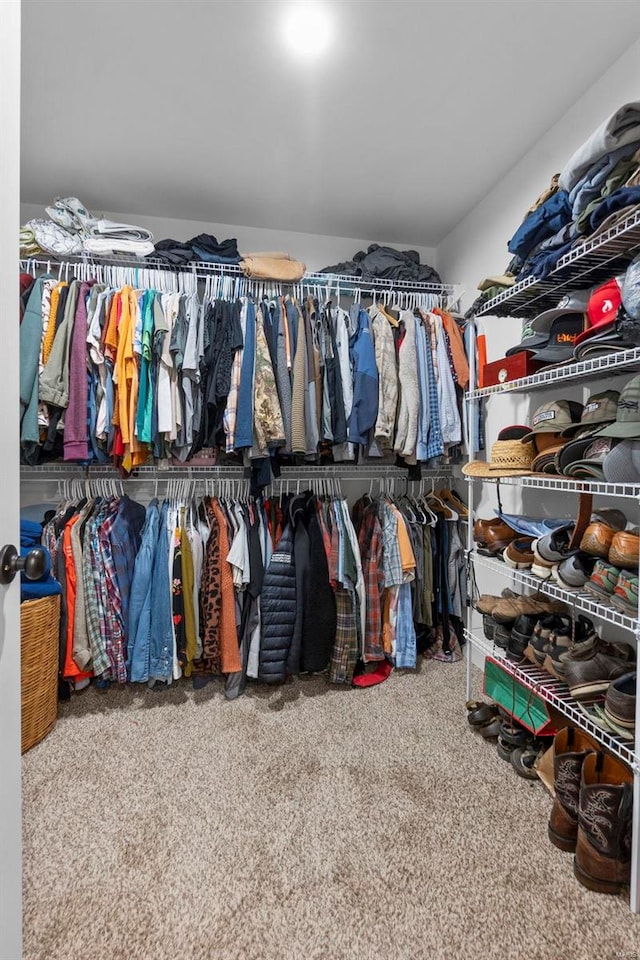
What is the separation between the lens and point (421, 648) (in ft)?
8.18

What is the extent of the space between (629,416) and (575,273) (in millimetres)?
603

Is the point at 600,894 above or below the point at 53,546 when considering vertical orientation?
below

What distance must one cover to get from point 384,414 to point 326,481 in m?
0.58

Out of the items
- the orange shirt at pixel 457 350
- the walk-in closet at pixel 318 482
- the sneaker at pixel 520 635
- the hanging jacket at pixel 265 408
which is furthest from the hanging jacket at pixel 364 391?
the sneaker at pixel 520 635

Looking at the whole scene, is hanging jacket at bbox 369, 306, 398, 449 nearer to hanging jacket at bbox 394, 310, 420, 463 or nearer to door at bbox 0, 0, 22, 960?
hanging jacket at bbox 394, 310, 420, 463

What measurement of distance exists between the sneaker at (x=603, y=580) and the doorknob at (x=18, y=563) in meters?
1.41

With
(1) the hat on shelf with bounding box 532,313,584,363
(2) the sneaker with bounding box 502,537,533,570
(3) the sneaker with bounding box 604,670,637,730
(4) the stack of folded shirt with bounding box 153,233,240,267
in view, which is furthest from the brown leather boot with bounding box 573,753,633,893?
(4) the stack of folded shirt with bounding box 153,233,240,267

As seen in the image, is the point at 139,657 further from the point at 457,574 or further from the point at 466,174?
the point at 466,174

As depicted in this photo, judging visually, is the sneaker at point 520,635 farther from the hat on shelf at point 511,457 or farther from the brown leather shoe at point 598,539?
the hat on shelf at point 511,457

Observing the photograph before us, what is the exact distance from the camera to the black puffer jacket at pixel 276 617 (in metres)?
2.11

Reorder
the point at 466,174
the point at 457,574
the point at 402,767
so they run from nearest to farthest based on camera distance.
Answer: the point at 402,767
the point at 466,174
the point at 457,574

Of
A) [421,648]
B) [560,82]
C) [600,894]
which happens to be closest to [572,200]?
[560,82]

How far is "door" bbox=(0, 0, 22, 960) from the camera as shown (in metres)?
0.77

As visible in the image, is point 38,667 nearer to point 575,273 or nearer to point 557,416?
point 557,416
